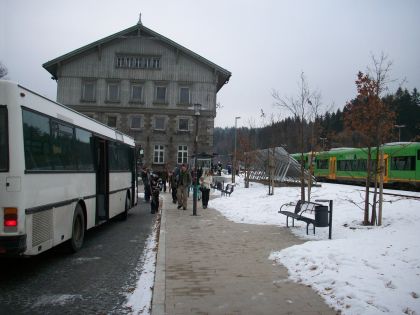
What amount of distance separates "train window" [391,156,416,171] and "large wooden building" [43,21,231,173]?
23.4 meters

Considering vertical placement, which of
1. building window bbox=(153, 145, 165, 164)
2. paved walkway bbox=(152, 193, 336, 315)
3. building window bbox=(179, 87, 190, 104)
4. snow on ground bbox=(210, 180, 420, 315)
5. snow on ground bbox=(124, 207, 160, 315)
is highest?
building window bbox=(179, 87, 190, 104)

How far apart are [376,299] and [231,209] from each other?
13132 millimetres

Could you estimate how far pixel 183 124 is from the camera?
52.7 meters

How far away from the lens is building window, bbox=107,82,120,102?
170 feet

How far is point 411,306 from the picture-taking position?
17.8 ft

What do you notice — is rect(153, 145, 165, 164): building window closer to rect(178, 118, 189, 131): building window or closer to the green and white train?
rect(178, 118, 189, 131): building window

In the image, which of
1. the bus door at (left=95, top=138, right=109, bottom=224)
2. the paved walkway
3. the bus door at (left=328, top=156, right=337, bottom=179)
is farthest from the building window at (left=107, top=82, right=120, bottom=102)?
the paved walkway

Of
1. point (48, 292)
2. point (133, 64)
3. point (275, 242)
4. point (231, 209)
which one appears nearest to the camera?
point (48, 292)

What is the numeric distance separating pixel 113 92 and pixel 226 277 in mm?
46608

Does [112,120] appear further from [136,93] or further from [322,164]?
[322,164]

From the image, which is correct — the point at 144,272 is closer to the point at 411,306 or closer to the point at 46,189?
the point at 46,189

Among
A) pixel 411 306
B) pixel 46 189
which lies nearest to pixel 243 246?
pixel 46 189

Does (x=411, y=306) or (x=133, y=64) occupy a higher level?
(x=133, y=64)

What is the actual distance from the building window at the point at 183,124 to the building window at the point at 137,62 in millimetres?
6298
